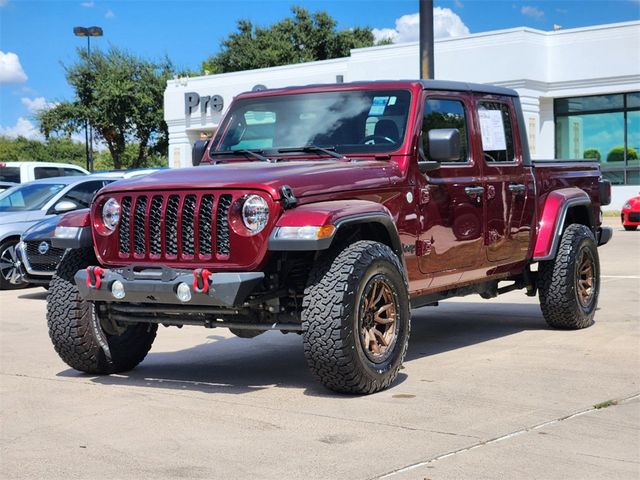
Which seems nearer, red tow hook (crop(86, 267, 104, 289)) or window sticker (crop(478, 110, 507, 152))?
red tow hook (crop(86, 267, 104, 289))

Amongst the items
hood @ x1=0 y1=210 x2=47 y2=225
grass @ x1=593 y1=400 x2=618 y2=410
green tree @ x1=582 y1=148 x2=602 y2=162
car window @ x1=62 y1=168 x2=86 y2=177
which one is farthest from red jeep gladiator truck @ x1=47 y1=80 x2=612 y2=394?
green tree @ x1=582 y1=148 x2=602 y2=162

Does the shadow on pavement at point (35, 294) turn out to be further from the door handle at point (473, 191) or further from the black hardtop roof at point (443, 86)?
the door handle at point (473, 191)

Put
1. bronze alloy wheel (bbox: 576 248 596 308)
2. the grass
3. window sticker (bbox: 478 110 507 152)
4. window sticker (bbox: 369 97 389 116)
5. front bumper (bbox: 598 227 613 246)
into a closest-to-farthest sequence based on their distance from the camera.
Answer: the grass
window sticker (bbox: 369 97 389 116)
window sticker (bbox: 478 110 507 152)
bronze alloy wheel (bbox: 576 248 596 308)
front bumper (bbox: 598 227 613 246)

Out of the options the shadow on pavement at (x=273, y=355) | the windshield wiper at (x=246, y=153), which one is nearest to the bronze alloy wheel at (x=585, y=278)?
the shadow on pavement at (x=273, y=355)

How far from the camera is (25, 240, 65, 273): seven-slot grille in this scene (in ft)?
43.9

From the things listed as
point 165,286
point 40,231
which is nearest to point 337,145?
point 165,286

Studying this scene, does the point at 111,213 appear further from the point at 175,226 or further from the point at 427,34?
the point at 427,34

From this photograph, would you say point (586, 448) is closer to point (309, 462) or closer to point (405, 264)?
point (309, 462)

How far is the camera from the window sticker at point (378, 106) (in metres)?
7.62

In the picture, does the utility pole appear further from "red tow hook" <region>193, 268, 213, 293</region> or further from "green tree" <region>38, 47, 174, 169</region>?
"green tree" <region>38, 47, 174, 169</region>

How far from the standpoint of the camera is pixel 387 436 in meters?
5.48

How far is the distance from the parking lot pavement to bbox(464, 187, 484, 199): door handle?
4.05 ft

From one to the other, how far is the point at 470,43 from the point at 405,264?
88.9 ft

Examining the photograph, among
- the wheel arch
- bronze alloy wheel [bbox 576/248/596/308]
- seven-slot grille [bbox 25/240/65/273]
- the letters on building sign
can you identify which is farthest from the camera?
the letters on building sign
